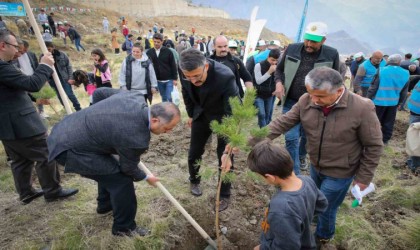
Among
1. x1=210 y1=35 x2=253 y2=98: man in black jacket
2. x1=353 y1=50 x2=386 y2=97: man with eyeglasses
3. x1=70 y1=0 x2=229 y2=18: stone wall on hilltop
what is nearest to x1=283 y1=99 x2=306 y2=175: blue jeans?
x1=210 y1=35 x2=253 y2=98: man in black jacket

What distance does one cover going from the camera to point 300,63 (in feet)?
10.3

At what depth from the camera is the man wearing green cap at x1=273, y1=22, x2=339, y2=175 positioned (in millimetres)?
2904

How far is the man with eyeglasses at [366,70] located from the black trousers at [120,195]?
574cm

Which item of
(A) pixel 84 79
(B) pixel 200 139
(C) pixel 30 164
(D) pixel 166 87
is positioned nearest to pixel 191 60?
(B) pixel 200 139

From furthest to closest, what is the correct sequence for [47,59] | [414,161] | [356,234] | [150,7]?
[150,7] → [414,161] → [356,234] → [47,59]

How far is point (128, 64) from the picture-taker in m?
4.65

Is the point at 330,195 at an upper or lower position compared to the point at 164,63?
lower

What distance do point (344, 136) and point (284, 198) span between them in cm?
83

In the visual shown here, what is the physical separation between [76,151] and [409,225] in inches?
128

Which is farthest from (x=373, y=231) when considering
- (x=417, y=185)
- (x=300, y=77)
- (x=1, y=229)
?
(x=1, y=229)

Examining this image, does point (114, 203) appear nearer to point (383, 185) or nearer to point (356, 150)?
point (356, 150)

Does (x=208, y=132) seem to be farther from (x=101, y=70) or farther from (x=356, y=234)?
(x=101, y=70)

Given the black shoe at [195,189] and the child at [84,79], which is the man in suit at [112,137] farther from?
the child at [84,79]

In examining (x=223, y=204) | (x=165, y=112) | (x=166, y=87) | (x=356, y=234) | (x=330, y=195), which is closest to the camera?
(x=165, y=112)
